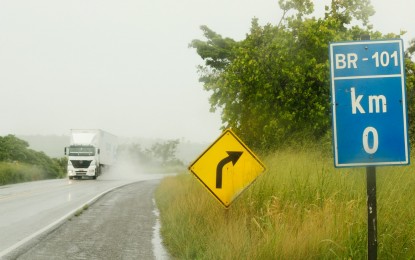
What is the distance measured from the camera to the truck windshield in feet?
129

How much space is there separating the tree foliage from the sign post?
17.7m

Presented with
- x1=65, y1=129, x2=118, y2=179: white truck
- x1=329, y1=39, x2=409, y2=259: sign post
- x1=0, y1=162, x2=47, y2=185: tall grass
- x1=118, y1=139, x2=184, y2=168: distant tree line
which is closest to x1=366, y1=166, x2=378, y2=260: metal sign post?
x1=329, y1=39, x2=409, y2=259: sign post

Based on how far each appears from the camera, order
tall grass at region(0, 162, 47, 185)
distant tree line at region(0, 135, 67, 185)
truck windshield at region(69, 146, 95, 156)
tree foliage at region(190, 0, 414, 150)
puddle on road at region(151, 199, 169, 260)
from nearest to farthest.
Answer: puddle on road at region(151, 199, 169, 260), tree foliage at region(190, 0, 414, 150), tall grass at region(0, 162, 47, 185), truck windshield at region(69, 146, 95, 156), distant tree line at region(0, 135, 67, 185)

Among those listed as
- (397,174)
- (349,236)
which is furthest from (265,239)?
(397,174)

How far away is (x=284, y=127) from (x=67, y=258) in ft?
54.9

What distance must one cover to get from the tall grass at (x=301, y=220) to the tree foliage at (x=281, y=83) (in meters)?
12.5

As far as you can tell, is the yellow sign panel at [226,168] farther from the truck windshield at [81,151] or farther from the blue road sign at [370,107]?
the truck windshield at [81,151]

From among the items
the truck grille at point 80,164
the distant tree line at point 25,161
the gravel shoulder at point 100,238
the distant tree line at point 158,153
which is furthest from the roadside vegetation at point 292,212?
the distant tree line at point 158,153

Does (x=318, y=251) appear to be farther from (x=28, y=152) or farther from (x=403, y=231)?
(x=28, y=152)

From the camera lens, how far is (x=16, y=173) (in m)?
39.3

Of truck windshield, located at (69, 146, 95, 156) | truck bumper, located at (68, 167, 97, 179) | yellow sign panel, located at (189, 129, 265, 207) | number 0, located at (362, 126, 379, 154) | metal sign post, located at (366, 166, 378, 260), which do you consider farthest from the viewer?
truck bumper, located at (68, 167, 97, 179)

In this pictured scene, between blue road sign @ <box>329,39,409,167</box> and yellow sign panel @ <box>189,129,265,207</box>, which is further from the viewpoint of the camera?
yellow sign panel @ <box>189,129,265,207</box>

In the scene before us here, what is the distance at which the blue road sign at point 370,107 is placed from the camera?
4.34m

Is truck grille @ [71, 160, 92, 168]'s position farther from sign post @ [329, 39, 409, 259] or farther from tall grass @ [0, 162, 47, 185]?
sign post @ [329, 39, 409, 259]
